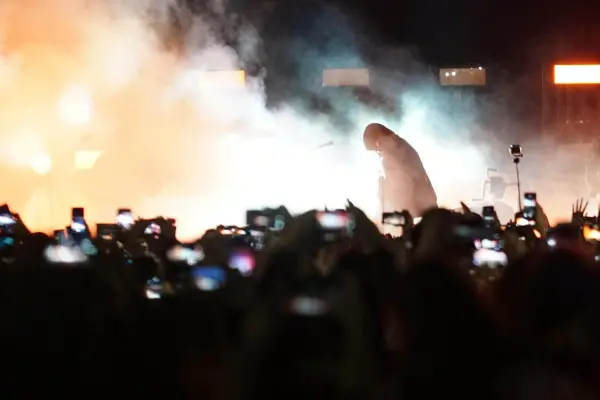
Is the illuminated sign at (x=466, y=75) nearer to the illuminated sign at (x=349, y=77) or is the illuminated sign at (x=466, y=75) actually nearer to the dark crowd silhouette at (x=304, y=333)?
the illuminated sign at (x=349, y=77)

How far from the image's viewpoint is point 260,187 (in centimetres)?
1179

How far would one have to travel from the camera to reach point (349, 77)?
39.3ft

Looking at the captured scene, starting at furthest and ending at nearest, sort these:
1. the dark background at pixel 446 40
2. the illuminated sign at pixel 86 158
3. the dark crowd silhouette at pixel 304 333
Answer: the dark background at pixel 446 40, the illuminated sign at pixel 86 158, the dark crowd silhouette at pixel 304 333

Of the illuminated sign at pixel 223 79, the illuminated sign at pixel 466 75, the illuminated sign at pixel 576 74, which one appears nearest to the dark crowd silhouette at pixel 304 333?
the illuminated sign at pixel 223 79

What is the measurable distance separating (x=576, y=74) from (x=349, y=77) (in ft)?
9.79

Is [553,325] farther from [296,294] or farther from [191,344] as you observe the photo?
[191,344]

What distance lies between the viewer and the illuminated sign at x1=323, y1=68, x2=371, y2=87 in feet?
39.1

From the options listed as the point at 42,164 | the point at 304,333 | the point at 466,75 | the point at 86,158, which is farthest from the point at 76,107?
the point at 304,333

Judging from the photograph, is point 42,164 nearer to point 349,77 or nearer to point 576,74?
point 349,77

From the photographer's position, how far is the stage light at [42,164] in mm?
11430

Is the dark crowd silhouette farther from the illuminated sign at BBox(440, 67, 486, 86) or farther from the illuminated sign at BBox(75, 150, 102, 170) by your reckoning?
the illuminated sign at BBox(440, 67, 486, 86)

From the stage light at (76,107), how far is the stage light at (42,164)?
1.79 feet

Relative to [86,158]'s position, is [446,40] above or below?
above

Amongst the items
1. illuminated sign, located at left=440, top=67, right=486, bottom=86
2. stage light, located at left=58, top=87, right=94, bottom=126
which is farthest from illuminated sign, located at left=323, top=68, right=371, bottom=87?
stage light, located at left=58, top=87, right=94, bottom=126
